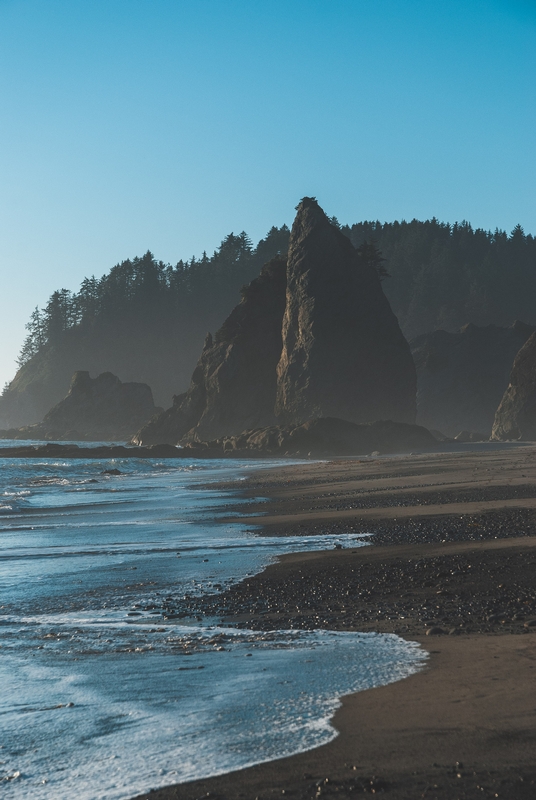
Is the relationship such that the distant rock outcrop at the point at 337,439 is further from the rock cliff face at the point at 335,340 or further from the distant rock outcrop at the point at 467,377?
the distant rock outcrop at the point at 467,377

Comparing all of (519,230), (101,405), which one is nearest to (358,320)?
(101,405)

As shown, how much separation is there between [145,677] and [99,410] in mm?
110472

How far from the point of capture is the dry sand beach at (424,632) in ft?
10.2

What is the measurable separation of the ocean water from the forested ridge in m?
125

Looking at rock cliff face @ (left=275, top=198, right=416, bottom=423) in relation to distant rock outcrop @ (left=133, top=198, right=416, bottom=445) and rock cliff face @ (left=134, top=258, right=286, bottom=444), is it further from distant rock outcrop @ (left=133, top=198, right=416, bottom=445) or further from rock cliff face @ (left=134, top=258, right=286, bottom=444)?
rock cliff face @ (left=134, top=258, right=286, bottom=444)

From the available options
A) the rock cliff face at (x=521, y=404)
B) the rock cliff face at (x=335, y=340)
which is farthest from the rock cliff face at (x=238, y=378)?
A: the rock cliff face at (x=521, y=404)

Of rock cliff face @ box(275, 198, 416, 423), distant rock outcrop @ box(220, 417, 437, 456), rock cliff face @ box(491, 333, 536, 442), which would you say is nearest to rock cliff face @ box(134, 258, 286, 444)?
rock cliff face @ box(275, 198, 416, 423)

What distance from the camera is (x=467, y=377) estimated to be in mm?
96938

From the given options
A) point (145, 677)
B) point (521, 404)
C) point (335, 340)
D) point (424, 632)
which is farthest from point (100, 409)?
point (145, 677)

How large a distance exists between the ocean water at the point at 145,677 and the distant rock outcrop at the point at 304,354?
59.2 meters

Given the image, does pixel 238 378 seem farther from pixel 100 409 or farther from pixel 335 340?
pixel 100 409

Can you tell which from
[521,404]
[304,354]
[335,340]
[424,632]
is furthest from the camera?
[335,340]

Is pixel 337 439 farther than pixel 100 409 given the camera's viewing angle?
No

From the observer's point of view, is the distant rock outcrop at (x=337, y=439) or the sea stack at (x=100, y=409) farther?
the sea stack at (x=100, y=409)
